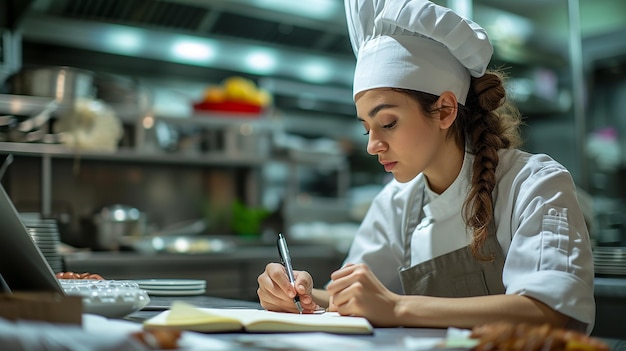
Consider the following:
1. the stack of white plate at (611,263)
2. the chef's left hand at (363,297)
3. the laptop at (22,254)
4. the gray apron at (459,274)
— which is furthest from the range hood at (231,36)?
the chef's left hand at (363,297)

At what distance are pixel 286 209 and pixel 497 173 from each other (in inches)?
114

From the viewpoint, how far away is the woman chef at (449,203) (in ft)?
3.59

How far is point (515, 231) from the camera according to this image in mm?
1338

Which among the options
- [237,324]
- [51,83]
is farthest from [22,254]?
[51,83]

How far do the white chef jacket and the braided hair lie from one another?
0.03m

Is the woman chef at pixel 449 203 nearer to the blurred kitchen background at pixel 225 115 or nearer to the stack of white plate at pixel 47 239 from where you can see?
the stack of white plate at pixel 47 239

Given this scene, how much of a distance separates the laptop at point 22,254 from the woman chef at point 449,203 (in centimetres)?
43

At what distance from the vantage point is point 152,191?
4.13 m

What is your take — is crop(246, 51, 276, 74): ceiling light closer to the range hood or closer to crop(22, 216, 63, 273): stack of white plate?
the range hood

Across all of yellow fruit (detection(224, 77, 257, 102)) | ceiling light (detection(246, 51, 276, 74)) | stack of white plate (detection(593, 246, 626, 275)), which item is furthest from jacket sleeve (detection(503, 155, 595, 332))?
ceiling light (detection(246, 51, 276, 74))

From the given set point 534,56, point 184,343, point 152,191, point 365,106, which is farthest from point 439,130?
point 534,56

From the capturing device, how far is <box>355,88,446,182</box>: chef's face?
1.40 m

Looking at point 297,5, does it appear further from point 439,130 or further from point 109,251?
point 439,130

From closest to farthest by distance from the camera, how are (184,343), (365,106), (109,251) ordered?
(184,343)
(365,106)
(109,251)
